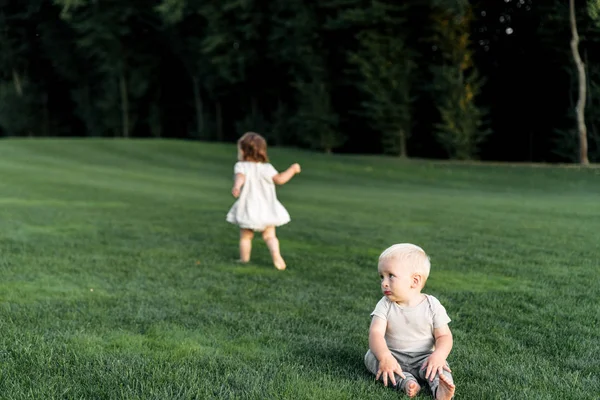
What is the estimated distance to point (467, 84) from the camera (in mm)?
30188

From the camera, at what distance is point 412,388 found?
339cm

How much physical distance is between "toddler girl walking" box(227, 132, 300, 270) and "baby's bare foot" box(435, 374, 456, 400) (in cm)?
441

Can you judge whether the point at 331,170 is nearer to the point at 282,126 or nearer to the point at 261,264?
the point at 282,126

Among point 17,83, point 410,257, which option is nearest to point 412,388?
point 410,257

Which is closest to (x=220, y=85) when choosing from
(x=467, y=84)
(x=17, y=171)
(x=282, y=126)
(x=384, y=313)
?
(x=282, y=126)

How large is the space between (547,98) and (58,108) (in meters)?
43.7

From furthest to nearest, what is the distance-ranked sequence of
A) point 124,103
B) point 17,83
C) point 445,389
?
1. point 17,83
2. point 124,103
3. point 445,389

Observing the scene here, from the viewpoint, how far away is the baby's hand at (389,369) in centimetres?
349

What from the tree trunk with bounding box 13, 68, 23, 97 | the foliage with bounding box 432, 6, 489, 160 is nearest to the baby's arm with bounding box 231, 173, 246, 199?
the foliage with bounding box 432, 6, 489, 160

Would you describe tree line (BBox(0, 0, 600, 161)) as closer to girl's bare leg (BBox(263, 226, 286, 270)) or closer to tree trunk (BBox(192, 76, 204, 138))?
tree trunk (BBox(192, 76, 204, 138))

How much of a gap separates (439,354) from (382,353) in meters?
0.31

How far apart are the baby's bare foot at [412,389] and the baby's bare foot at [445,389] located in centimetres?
13

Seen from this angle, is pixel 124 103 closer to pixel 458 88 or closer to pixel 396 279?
pixel 458 88

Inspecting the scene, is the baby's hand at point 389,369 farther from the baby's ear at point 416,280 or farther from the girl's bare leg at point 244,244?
the girl's bare leg at point 244,244
